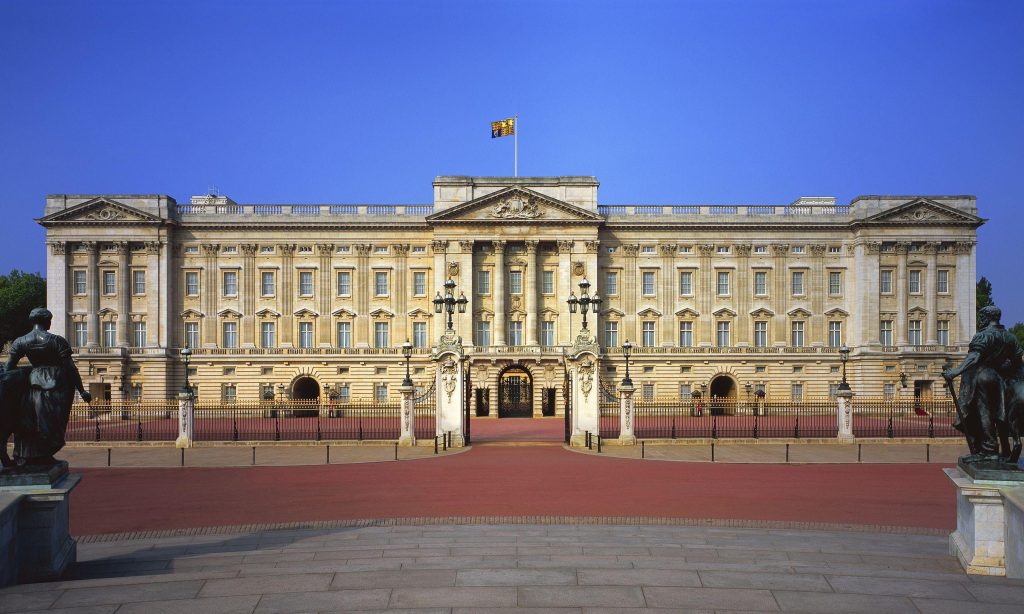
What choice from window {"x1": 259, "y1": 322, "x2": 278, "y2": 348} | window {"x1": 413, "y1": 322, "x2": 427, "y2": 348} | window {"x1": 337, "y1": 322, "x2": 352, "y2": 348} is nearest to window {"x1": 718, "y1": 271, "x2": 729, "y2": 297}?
window {"x1": 413, "y1": 322, "x2": 427, "y2": 348}

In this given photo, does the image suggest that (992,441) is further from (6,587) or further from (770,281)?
(770,281)

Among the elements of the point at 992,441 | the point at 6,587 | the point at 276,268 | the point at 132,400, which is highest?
the point at 276,268

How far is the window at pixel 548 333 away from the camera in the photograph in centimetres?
5884

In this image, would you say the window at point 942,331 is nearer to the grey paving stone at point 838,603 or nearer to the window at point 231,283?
the window at point 231,283

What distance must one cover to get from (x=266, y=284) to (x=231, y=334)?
4.72 metres

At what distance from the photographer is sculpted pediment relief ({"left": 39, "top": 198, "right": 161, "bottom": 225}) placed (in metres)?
57.0

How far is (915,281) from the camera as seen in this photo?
196 ft

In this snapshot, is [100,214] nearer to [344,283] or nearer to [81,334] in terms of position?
[81,334]

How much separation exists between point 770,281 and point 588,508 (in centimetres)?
4765

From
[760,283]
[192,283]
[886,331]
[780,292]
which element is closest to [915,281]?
[886,331]

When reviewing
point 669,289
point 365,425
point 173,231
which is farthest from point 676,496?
point 173,231

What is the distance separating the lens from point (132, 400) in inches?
2244

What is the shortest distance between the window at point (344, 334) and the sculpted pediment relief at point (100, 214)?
15.7 meters

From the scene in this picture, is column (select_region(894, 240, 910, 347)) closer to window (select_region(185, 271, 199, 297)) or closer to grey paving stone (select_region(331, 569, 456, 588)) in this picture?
window (select_region(185, 271, 199, 297))
